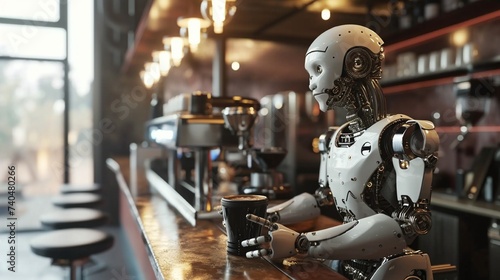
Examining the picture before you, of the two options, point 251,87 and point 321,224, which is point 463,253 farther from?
point 251,87

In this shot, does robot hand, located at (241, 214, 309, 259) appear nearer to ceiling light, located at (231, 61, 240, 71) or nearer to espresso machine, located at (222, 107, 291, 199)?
espresso machine, located at (222, 107, 291, 199)

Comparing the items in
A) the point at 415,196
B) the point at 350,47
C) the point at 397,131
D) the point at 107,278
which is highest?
the point at 350,47

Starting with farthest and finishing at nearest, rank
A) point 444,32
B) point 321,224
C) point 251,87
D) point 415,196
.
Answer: point 251,87 < point 444,32 < point 321,224 < point 415,196

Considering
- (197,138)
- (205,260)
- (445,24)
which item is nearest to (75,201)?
(197,138)

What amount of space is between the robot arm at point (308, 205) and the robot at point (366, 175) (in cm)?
18

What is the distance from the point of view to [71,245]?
221cm

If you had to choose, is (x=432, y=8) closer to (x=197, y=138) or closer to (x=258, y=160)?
(x=258, y=160)

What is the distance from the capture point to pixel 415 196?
113 cm

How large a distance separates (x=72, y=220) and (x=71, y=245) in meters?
0.78

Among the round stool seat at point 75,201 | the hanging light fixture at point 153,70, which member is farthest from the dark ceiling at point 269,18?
the round stool seat at point 75,201

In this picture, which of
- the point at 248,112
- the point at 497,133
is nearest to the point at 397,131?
the point at 248,112

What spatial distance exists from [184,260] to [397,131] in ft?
2.15

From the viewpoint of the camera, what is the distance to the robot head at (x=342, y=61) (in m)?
1.25

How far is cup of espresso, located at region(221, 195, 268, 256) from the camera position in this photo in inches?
49.1
